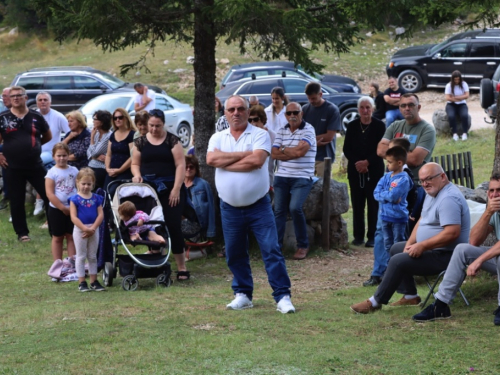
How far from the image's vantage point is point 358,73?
111ft

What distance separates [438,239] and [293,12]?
331cm

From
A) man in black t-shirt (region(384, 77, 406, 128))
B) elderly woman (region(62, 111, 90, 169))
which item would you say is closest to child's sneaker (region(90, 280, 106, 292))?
elderly woman (region(62, 111, 90, 169))

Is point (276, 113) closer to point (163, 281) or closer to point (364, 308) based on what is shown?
point (163, 281)

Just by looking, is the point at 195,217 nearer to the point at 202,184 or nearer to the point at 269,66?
the point at 202,184

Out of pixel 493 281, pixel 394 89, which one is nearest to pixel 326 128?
pixel 493 281

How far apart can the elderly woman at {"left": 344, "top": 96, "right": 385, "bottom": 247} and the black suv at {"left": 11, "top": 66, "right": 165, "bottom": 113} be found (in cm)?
1689

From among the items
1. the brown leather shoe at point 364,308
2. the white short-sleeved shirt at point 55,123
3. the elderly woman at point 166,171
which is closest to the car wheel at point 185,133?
the white short-sleeved shirt at point 55,123

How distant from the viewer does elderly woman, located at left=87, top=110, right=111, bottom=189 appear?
11.7 m

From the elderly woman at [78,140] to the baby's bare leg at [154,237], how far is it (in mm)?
3186

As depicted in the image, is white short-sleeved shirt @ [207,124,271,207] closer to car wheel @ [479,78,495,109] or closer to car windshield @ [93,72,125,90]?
car wheel @ [479,78,495,109]

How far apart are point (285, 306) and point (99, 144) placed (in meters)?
5.16

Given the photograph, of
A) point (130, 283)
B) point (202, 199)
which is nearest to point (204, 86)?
point (202, 199)

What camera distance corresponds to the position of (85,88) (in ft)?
90.7

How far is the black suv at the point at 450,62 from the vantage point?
2734 centimetres
